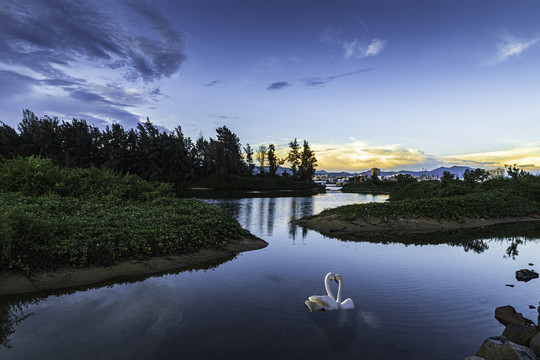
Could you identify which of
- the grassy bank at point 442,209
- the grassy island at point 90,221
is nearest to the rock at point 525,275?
the grassy bank at point 442,209

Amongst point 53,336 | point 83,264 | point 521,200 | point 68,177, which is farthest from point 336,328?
point 521,200

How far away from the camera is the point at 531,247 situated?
2019cm

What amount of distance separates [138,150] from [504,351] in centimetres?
8743

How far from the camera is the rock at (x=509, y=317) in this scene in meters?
8.47

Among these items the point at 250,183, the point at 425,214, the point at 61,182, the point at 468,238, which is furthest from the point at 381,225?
the point at 250,183

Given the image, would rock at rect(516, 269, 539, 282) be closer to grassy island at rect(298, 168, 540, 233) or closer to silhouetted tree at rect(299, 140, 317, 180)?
grassy island at rect(298, 168, 540, 233)

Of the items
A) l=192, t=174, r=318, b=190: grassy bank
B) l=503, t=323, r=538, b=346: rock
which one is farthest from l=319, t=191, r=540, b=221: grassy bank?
l=192, t=174, r=318, b=190: grassy bank

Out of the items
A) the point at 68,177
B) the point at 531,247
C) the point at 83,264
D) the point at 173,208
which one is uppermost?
the point at 68,177

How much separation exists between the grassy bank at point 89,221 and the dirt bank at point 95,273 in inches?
12.6

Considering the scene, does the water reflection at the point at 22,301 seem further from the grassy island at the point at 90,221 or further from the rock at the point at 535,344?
the rock at the point at 535,344

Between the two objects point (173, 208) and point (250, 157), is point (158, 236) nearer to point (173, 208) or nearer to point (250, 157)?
point (173, 208)

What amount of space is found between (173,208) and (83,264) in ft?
24.4

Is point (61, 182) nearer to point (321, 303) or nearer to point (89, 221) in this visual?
point (89, 221)

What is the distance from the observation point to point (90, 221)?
1396cm
